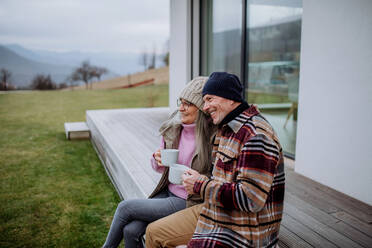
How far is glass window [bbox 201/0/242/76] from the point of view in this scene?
4.77 metres

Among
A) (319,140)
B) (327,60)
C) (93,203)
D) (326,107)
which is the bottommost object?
(93,203)

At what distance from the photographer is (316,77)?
2.89 meters

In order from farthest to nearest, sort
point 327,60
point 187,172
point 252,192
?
1. point 327,60
2. point 187,172
3. point 252,192

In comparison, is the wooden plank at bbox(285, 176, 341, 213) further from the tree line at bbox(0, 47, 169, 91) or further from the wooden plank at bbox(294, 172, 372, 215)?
the tree line at bbox(0, 47, 169, 91)

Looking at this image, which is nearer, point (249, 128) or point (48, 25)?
point (249, 128)

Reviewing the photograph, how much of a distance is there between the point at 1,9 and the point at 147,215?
18.7m

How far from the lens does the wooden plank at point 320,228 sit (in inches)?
73.7

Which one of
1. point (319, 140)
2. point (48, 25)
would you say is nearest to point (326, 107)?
point (319, 140)

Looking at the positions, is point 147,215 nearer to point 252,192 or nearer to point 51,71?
point 252,192

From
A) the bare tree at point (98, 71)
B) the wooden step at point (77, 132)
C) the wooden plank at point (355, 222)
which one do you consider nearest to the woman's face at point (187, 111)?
the wooden plank at point (355, 222)

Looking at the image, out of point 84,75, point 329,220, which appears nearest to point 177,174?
point 329,220

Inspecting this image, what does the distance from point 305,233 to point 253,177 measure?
109 cm

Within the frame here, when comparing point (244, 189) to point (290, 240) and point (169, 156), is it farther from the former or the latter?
point (290, 240)

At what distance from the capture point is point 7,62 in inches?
559
